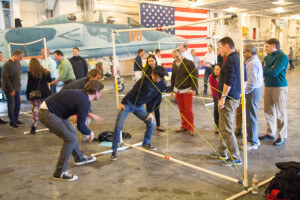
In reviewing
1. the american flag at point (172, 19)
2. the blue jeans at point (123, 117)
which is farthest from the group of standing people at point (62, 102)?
the american flag at point (172, 19)

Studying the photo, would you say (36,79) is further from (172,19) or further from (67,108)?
(172,19)

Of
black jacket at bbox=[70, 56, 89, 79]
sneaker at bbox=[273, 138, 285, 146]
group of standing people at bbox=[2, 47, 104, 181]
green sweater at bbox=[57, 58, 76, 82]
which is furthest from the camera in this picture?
black jacket at bbox=[70, 56, 89, 79]

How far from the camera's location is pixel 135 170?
11.9 ft

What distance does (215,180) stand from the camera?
3.24 metres

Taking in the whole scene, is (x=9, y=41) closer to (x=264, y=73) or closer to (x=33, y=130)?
(x=33, y=130)

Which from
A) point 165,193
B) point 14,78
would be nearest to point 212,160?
point 165,193

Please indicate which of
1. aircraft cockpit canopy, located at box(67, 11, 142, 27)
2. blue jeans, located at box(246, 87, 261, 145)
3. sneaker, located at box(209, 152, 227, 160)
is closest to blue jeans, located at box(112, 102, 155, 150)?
sneaker, located at box(209, 152, 227, 160)

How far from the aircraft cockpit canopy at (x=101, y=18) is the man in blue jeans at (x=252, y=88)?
6973mm

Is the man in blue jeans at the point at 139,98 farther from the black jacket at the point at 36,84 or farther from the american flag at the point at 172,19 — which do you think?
the american flag at the point at 172,19

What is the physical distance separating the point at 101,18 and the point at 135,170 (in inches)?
304

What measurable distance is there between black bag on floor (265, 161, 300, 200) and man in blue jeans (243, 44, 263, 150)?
1434 mm

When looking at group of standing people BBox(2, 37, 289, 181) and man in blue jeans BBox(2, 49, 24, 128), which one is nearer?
group of standing people BBox(2, 37, 289, 181)

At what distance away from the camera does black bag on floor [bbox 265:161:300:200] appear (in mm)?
A: 2480

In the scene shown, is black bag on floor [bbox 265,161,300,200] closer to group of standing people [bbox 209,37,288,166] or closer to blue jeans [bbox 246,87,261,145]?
group of standing people [bbox 209,37,288,166]
